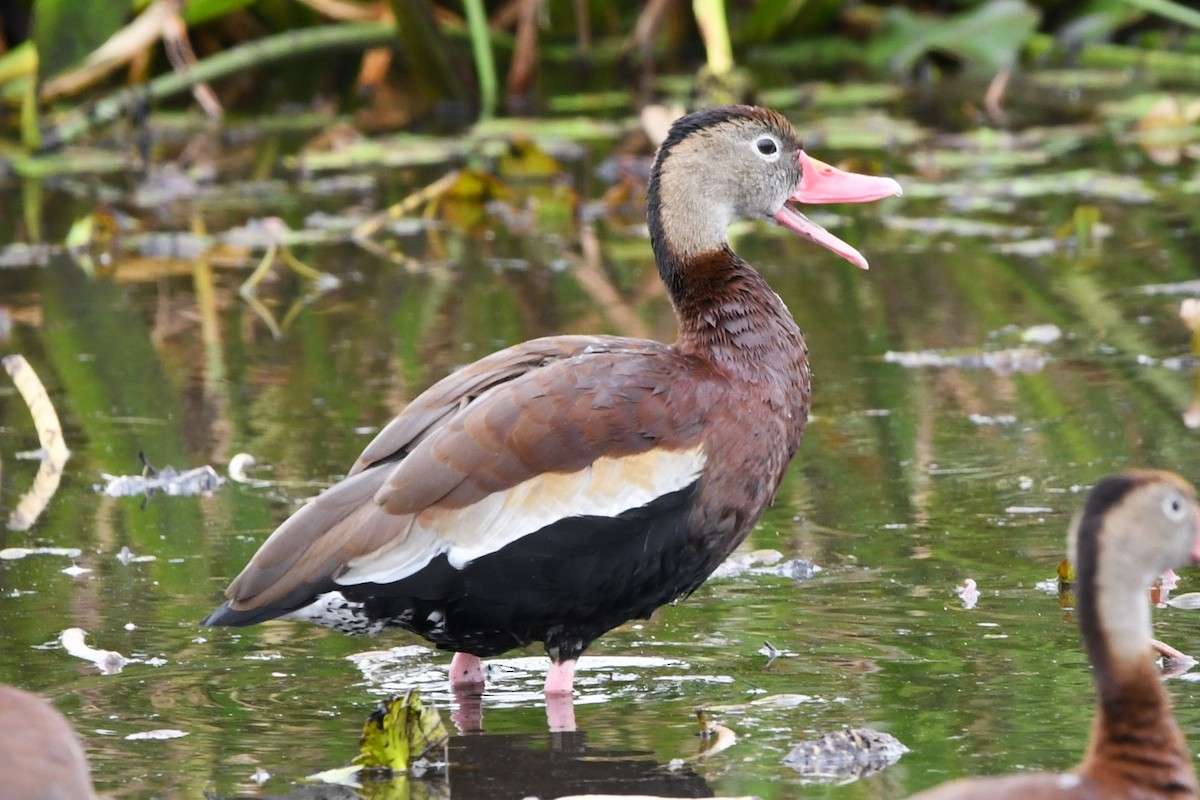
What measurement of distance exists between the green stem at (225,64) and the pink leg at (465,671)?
8.94m

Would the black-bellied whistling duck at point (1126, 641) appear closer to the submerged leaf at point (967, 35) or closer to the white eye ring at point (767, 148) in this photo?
the white eye ring at point (767, 148)

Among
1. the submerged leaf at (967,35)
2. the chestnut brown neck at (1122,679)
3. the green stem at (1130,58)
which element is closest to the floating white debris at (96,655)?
the chestnut brown neck at (1122,679)

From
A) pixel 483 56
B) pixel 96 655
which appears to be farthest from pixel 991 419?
pixel 483 56

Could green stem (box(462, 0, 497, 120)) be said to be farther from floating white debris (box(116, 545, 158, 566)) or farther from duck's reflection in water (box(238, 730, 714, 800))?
duck's reflection in water (box(238, 730, 714, 800))

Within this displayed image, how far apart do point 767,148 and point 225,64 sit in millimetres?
8691

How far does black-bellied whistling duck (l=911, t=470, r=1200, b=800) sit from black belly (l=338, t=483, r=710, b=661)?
1340 millimetres

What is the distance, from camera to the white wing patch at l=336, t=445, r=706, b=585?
4863 millimetres

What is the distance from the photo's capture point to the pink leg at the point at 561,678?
4969 millimetres

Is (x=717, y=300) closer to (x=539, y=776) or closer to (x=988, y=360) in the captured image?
(x=539, y=776)

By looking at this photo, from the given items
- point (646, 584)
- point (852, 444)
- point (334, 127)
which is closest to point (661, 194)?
point (646, 584)

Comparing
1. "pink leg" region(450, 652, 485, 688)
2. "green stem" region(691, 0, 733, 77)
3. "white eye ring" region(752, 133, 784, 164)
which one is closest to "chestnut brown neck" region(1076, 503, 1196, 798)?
"pink leg" region(450, 652, 485, 688)

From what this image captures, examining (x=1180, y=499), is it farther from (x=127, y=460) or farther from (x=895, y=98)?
(x=895, y=98)

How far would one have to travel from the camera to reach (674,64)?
679 inches

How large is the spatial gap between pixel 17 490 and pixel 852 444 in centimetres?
282
